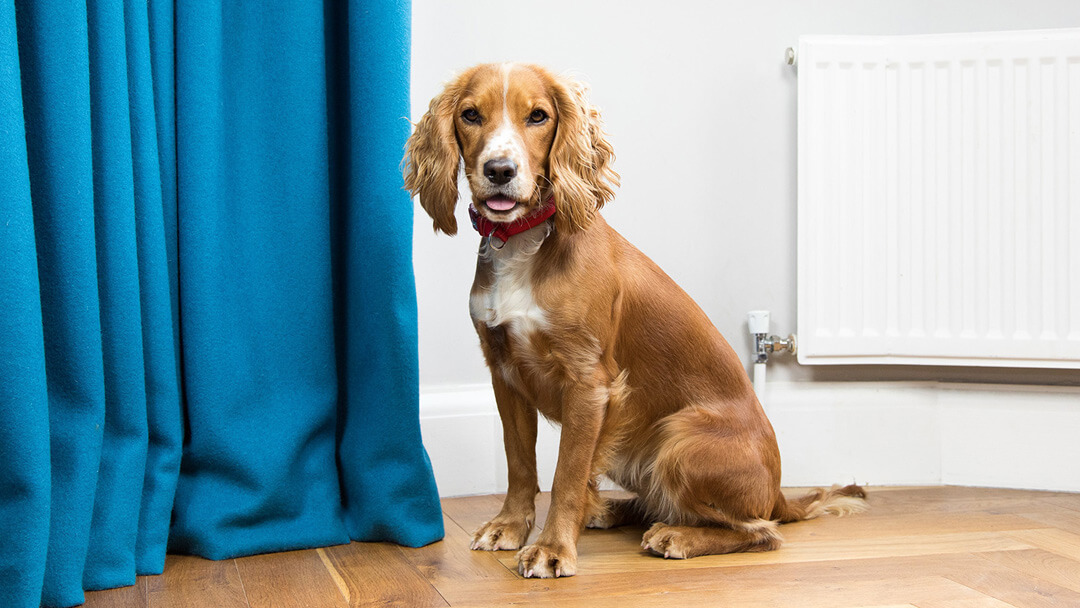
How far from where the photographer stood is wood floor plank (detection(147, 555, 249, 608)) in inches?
48.7

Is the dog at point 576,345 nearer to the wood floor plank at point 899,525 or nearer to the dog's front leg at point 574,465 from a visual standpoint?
the dog's front leg at point 574,465

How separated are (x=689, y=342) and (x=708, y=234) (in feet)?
2.02

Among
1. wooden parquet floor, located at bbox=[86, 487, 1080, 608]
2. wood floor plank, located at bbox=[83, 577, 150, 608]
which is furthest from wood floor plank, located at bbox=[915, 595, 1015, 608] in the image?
wood floor plank, located at bbox=[83, 577, 150, 608]

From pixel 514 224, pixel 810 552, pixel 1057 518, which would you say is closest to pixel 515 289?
pixel 514 224

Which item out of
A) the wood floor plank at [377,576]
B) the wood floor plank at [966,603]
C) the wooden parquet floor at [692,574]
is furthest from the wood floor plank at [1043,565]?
the wood floor plank at [377,576]

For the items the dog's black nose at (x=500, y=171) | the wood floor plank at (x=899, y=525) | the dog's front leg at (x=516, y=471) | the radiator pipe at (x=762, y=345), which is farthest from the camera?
the radiator pipe at (x=762, y=345)

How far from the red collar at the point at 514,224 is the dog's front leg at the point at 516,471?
266mm

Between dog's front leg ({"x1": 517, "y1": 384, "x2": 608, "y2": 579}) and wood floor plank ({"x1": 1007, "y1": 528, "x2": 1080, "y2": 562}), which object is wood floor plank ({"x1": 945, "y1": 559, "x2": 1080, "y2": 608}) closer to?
wood floor plank ({"x1": 1007, "y1": 528, "x2": 1080, "y2": 562})

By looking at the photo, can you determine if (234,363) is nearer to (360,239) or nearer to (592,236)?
(360,239)

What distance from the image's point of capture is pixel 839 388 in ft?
6.95

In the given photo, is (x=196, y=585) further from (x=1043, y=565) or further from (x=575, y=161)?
(x=1043, y=565)

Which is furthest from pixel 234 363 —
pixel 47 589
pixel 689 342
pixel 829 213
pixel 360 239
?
pixel 829 213

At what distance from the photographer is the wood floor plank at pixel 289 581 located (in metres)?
1.23

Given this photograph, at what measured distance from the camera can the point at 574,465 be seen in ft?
4.69
